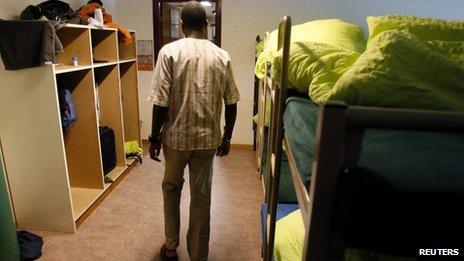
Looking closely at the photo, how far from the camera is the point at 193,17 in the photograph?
1.67 metres

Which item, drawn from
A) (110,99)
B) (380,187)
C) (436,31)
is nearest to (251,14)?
(110,99)

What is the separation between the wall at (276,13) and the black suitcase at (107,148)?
1712mm

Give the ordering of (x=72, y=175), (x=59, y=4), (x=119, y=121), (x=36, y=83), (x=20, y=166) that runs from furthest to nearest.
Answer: (x=119, y=121) < (x=72, y=175) < (x=59, y=4) < (x=20, y=166) < (x=36, y=83)

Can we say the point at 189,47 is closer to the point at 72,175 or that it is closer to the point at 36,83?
the point at 36,83

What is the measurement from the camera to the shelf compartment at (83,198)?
2.38 m

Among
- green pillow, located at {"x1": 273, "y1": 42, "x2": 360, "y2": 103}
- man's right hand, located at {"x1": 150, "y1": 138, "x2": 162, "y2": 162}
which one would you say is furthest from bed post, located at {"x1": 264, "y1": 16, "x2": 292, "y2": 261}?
man's right hand, located at {"x1": 150, "y1": 138, "x2": 162, "y2": 162}

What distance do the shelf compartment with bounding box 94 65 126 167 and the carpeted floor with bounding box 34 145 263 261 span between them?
1.68 feet

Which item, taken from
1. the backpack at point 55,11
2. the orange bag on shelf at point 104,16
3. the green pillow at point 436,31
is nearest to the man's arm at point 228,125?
the green pillow at point 436,31

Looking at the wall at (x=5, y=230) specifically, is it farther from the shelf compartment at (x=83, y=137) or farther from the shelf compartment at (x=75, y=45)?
the shelf compartment at (x=75, y=45)

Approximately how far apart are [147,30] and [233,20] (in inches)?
42.0

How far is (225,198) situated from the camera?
279 cm

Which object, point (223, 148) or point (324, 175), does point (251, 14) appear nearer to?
point (223, 148)

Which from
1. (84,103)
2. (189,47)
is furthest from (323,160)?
(84,103)

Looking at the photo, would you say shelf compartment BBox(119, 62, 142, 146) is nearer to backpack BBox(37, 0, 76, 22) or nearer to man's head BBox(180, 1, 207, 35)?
backpack BBox(37, 0, 76, 22)
